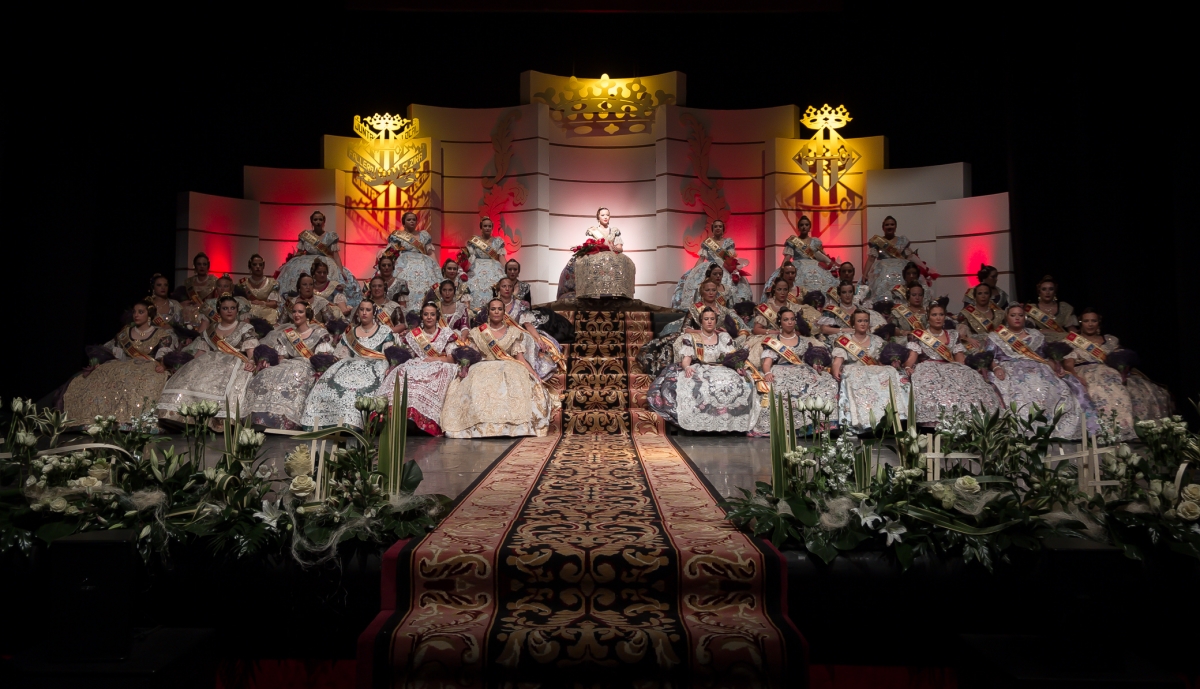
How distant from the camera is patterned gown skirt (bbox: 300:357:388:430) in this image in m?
6.30

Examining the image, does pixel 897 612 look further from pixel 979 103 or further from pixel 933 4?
pixel 979 103

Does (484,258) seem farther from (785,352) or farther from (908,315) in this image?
(908,315)

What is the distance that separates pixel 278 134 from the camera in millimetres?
10797

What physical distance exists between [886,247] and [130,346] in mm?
8614

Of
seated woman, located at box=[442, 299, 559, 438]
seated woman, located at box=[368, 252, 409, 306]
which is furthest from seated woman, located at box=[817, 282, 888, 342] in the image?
seated woman, located at box=[368, 252, 409, 306]

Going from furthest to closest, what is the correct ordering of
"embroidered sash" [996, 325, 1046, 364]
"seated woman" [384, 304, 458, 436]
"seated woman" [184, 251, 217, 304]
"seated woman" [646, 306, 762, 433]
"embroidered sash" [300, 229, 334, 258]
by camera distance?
"embroidered sash" [300, 229, 334, 258]
"seated woman" [184, 251, 217, 304]
"embroidered sash" [996, 325, 1046, 364]
"seated woman" [646, 306, 762, 433]
"seated woman" [384, 304, 458, 436]

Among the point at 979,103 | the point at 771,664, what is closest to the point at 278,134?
the point at 979,103

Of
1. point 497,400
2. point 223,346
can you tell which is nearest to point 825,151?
point 497,400

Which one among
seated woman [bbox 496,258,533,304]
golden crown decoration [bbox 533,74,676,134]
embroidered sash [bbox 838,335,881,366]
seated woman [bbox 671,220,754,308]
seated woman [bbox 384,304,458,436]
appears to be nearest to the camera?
seated woman [bbox 384,304,458,436]

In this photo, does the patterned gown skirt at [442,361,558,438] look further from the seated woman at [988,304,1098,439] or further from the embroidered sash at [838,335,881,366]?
the seated woman at [988,304,1098,439]

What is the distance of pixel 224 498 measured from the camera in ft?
10.1

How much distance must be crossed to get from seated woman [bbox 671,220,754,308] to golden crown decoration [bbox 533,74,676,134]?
2.01 meters

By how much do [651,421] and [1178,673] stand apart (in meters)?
4.06

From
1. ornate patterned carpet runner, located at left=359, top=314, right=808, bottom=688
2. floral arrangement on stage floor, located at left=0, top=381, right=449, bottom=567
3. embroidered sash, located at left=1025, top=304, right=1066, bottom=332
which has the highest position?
embroidered sash, located at left=1025, top=304, right=1066, bottom=332
